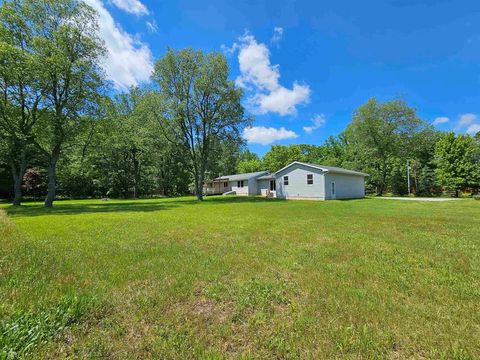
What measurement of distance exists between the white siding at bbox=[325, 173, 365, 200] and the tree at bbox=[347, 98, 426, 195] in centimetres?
1034

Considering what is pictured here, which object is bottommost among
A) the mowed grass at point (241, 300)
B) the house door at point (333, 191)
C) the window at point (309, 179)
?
the mowed grass at point (241, 300)

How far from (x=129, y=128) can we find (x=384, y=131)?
122 ft

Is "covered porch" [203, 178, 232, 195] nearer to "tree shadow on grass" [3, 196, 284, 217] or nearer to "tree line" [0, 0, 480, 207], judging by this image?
"tree line" [0, 0, 480, 207]

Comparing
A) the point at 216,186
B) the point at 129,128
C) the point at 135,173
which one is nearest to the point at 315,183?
the point at 216,186

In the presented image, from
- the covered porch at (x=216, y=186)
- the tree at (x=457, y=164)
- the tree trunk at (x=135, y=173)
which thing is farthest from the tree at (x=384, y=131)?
the tree trunk at (x=135, y=173)

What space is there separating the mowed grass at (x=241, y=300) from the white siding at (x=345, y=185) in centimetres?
1787

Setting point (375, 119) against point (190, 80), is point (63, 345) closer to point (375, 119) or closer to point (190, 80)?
point (190, 80)

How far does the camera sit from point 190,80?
25.5 meters

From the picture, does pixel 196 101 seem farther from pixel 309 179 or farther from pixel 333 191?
pixel 333 191

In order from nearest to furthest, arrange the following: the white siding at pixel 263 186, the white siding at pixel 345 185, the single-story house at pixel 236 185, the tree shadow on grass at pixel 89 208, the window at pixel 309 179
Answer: the tree shadow on grass at pixel 89 208, the white siding at pixel 345 185, the window at pixel 309 179, the white siding at pixel 263 186, the single-story house at pixel 236 185

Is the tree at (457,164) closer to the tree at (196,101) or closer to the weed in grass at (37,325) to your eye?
the tree at (196,101)

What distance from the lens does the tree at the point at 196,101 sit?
24.7 meters

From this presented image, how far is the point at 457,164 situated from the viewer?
94.5 ft

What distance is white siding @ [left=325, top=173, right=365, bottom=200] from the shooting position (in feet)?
78.3
